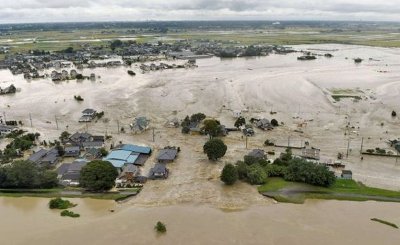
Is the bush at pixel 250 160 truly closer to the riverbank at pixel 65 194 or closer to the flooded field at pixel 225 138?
→ the flooded field at pixel 225 138

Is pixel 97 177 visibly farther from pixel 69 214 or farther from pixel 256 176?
pixel 256 176

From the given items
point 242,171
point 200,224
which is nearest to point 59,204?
point 200,224

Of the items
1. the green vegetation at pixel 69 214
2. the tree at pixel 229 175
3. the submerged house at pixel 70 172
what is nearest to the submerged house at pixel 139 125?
the submerged house at pixel 70 172

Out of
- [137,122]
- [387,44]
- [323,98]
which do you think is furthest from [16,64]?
[387,44]

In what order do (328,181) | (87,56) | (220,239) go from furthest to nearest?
(87,56), (328,181), (220,239)

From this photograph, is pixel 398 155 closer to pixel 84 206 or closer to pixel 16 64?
pixel 84 206

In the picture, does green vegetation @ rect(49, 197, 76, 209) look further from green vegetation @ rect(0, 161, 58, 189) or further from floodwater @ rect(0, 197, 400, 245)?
green vegetation @ rect(0, 161, 58, 189)

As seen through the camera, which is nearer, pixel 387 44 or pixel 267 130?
pixel 267 130
